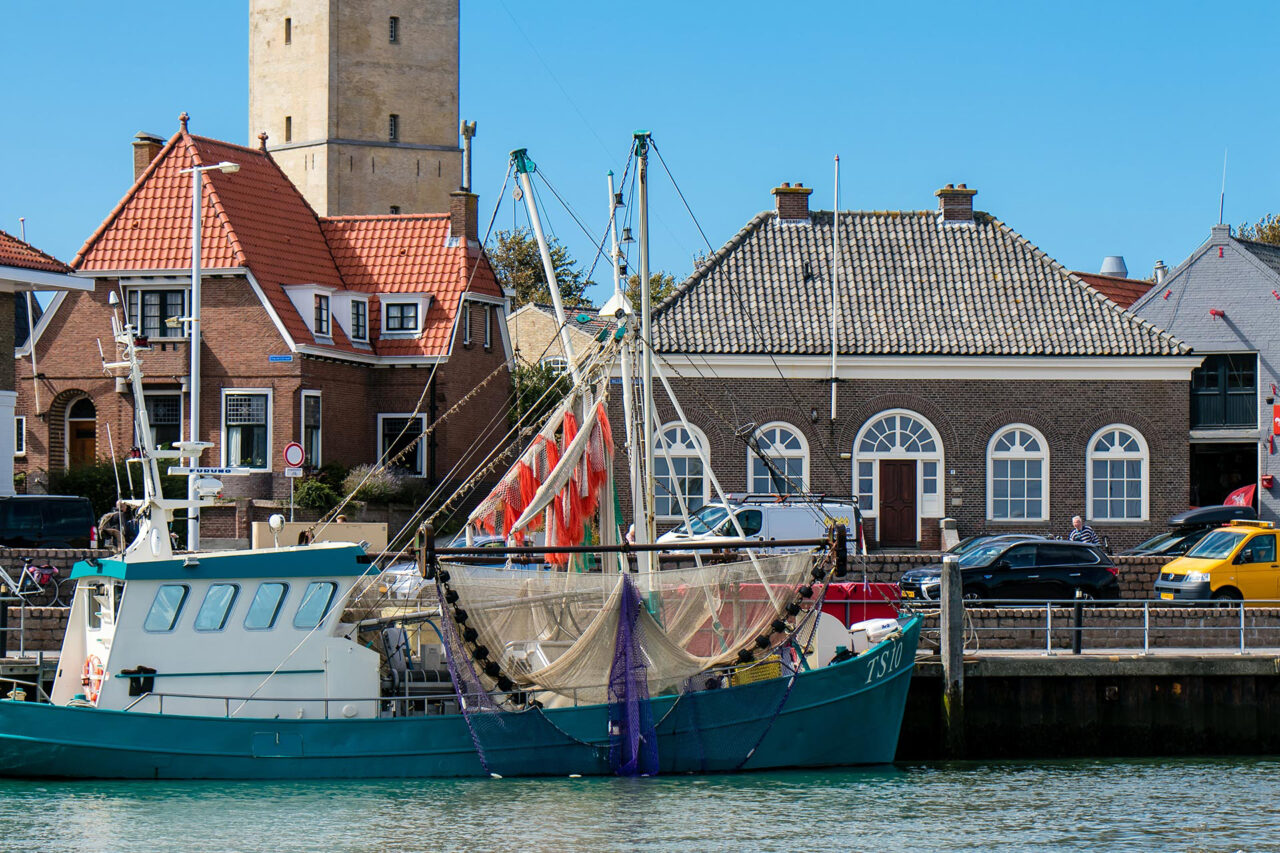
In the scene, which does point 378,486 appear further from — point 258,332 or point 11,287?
point 11,287

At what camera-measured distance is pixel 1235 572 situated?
29.8 metres

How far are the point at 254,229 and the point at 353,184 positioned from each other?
19.6 metres

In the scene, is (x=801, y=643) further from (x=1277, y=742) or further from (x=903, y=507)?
(x=903, y=507)

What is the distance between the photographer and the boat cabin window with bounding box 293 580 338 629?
907 inches

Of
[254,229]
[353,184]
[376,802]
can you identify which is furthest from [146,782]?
[353,184]

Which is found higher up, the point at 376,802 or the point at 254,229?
the point at 254,229

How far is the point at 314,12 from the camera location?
6531 cm

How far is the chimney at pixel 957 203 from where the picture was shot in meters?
44.3

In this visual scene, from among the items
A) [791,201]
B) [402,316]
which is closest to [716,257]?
[791,201]

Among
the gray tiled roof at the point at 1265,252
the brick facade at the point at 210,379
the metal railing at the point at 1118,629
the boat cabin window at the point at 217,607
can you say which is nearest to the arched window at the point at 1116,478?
the gray tiled roof at the point at 1265,252

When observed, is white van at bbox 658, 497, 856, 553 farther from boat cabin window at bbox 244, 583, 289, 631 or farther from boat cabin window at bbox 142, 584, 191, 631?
boat cabin window at bbox 142, 584, 191, 631

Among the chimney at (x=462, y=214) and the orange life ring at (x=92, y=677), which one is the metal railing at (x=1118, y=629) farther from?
the chimney at (x=462, y=214)

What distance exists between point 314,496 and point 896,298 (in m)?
A: 15.4

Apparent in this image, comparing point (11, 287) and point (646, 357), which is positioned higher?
point (11, 287)
